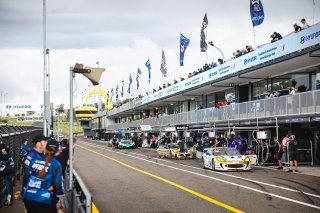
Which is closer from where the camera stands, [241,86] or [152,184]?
[152,184]

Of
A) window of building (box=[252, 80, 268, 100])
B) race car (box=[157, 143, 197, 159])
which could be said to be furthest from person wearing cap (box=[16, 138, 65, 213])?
window of building (box=[252, 80, 268, 100])

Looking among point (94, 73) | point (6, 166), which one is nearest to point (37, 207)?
point (94, 73)

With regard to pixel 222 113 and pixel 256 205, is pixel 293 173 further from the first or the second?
pixel 222 113

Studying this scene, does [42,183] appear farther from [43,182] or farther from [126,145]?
[126,145]

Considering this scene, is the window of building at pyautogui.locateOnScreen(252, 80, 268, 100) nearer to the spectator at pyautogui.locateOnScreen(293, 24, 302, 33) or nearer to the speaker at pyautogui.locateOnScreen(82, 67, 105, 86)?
the spectator at pyautogui.locateOnScreen(293, 24, 302, 33)

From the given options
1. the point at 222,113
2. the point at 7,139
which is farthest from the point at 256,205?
the point at 222,113

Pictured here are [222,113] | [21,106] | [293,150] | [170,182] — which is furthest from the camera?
[21,106]

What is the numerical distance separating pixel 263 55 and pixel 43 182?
23.8m

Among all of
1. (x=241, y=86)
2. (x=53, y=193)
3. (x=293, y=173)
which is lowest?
(x=293, y=173)

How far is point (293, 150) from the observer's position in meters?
19.8

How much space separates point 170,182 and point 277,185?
3951mm

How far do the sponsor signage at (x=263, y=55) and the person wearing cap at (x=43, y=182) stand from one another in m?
18.3

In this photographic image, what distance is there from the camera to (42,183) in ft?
19.2

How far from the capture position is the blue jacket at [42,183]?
5.82 meters
